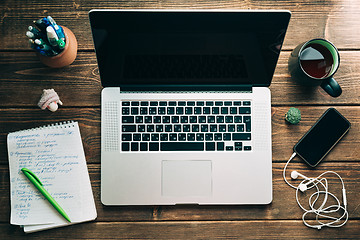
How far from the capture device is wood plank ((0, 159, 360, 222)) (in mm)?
896

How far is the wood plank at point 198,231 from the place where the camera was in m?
0.89

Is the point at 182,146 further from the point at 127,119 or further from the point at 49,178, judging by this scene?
the point at 49,178

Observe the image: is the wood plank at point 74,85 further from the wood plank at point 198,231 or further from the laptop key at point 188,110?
the wood plank at point 198,231

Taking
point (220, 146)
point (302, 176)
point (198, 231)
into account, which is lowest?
point (198, 231)

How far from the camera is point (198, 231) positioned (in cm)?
90

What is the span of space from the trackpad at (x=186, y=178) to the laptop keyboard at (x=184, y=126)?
47 millimetres

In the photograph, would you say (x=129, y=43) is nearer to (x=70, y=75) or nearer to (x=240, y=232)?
(x=70, y=75)

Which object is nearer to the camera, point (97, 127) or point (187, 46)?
point (187, 46)

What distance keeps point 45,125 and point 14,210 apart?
Result: 10.6 inches

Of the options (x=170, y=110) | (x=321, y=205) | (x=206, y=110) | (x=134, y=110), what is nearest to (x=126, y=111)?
(x=134, y=110)

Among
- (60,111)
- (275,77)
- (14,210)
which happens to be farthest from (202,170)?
(14,210)

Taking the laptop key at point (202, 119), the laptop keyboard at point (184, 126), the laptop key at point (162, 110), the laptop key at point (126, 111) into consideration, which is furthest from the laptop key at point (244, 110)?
the laptop key at point (126, 111)

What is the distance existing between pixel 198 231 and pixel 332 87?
59 centimetres

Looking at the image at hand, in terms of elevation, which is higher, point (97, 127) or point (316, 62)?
point (316, 62)
